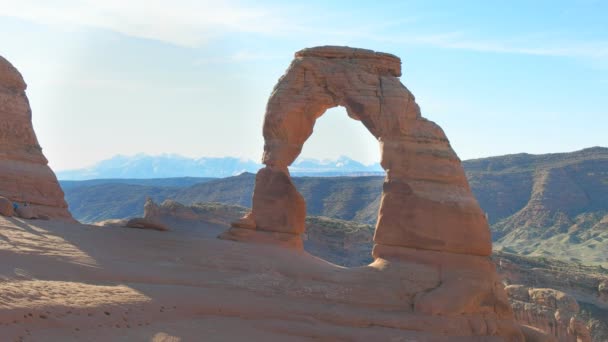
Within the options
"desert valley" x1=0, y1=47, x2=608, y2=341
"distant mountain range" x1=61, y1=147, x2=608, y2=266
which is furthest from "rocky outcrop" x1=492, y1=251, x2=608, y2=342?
"distant mountain range" x1=61, y1=147, x2=608, y2=266

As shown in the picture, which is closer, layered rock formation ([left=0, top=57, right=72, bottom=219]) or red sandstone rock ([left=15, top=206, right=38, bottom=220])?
red sandstone rock ([left=15, top=206, right=38, bottom=220])

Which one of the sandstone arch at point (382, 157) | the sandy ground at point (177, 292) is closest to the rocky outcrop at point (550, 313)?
the sandstone arch at point (382, 157)

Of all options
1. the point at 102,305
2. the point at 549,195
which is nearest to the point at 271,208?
the point at 102,305

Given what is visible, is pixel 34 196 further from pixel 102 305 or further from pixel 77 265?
pixel 102 305

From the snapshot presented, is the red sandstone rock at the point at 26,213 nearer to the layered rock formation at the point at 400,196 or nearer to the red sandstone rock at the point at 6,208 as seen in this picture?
the red sandstone rock at the point at 6,208

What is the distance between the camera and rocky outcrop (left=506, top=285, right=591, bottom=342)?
28547mm

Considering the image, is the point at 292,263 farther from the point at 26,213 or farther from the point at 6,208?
the point at 6,208

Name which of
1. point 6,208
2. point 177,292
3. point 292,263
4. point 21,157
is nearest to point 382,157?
point 292,263

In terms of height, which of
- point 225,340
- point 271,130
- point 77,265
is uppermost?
point 271,130

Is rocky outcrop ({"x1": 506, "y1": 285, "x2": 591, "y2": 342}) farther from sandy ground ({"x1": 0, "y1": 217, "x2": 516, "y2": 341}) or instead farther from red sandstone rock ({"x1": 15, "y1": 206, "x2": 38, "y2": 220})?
red sandstone rock ({"x1": 15, "y1": 206, "x2": 38, "y2": 220})

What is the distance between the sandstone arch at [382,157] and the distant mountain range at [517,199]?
44.5 metres

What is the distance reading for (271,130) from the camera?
26.9 metres

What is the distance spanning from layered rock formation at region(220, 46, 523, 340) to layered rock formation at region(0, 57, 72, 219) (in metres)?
9.15

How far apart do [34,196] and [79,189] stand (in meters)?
80.6
